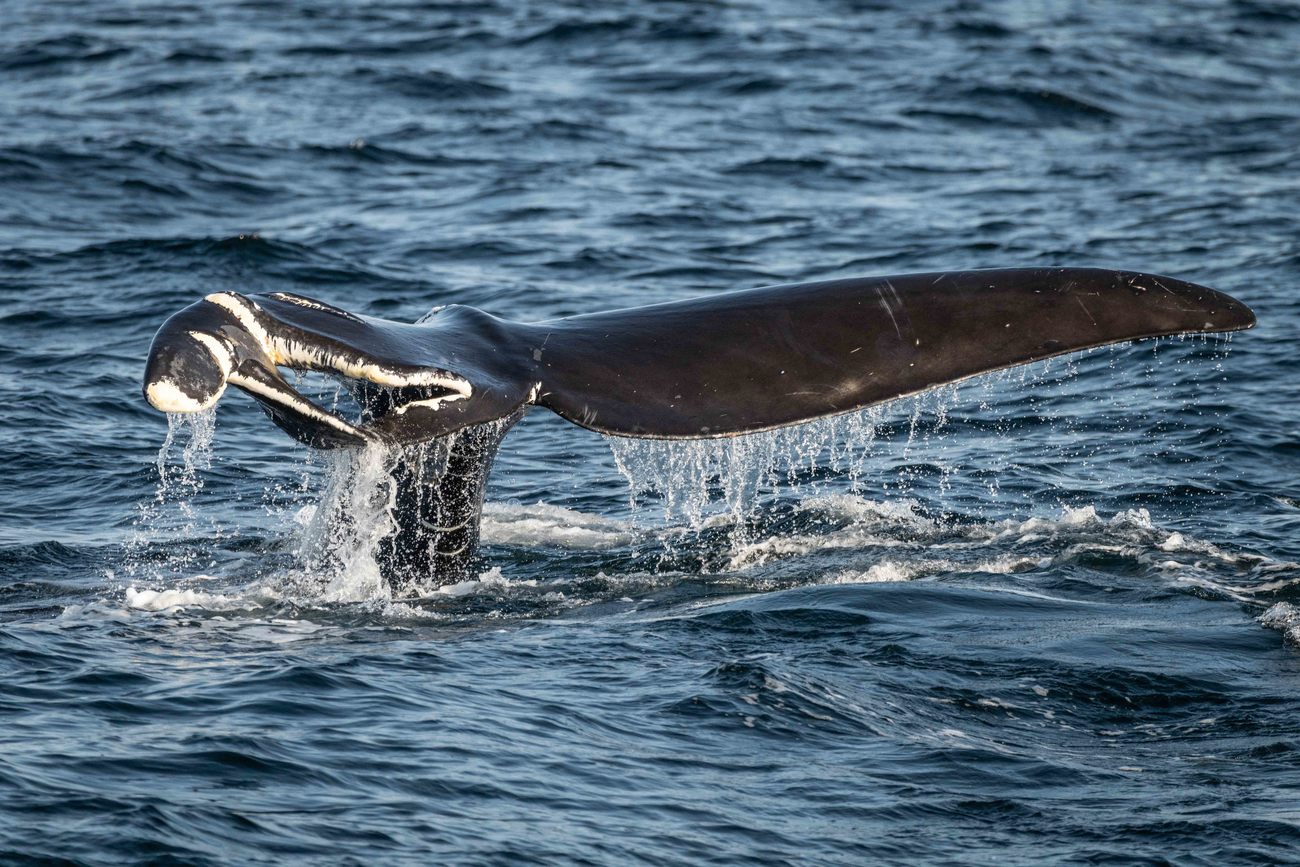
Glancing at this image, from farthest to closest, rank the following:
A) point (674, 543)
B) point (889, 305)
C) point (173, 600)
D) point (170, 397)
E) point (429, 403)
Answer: point (674, 543) → point (173, 600) → point (889, 305) → point (429, 403) → point (170, 397)

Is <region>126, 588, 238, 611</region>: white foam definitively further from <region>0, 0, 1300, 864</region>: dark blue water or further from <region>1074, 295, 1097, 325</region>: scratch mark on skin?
<region>1074, 295, 1097, 325</region>: scratch mark on skin

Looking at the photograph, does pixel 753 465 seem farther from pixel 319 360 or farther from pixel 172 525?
pixel 319 360

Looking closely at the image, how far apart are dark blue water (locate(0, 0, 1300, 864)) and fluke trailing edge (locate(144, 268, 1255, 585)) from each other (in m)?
0.68

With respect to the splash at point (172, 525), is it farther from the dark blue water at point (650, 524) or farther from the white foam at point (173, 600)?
the white foam at point (173, 600)

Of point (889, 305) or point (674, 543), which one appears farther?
point (674, 543)

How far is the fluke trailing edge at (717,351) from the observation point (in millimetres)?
5918

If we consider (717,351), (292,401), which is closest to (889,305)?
(717,351)

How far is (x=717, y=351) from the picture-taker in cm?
634

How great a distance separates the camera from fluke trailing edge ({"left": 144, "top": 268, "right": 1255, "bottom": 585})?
5.92m

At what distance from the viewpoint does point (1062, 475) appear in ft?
35.9

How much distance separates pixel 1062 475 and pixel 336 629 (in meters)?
5.28

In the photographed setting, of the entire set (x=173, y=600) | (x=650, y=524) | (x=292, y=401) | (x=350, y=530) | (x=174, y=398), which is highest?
(x=174, y=398)

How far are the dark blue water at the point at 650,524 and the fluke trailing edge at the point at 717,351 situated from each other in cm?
68

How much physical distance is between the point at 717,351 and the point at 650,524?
11.4 feet
